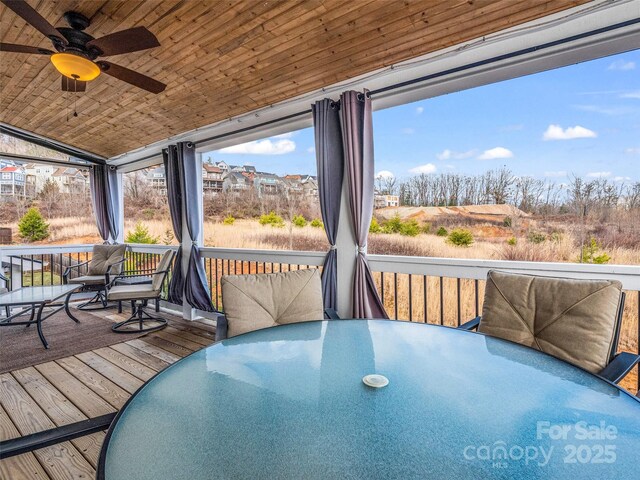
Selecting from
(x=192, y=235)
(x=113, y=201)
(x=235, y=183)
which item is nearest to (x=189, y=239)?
(x=192, y=235)

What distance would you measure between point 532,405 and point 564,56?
2178 mm

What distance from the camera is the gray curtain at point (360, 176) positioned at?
2.82m

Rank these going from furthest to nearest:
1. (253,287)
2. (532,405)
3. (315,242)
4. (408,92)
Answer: (315,242), (408,92), (253,287), (532,405)

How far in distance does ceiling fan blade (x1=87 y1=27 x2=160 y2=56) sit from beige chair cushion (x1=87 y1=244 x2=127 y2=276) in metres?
3.79

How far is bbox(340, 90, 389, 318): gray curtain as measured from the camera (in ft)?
9.27

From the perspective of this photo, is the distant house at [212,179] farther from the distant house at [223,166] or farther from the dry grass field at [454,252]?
the dry grass field at [454,252]

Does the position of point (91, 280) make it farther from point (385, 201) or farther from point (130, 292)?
point (385, 201)

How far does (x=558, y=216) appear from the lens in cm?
231

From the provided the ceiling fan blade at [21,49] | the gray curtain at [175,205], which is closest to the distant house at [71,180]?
the gray curtain at [175,205]

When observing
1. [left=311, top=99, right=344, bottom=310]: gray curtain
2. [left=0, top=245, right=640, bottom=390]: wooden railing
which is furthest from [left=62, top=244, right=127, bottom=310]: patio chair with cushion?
[left=311, top=99, right=344, bottom=310]: gray curtain

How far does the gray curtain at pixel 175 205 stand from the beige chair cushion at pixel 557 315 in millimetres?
3922

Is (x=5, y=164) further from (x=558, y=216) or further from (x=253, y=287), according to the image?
(x=558, y=216)

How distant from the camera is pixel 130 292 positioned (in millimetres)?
3979

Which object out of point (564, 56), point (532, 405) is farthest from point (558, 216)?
point (532, 405)
